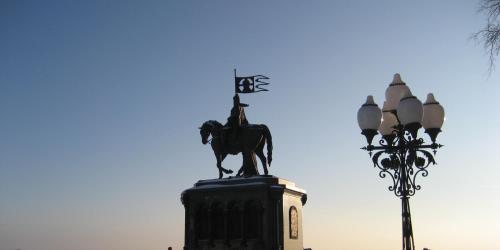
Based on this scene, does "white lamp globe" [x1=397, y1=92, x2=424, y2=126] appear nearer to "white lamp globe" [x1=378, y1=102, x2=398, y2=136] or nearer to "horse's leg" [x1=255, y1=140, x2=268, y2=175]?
"white lamp globe" [x1=378, y1=102, x2=398, y2=136]

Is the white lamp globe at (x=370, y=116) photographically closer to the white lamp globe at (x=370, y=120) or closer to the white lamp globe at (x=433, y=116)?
the white lamp globe at (x=370, y=120)

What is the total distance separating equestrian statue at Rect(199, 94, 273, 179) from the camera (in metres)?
17.7

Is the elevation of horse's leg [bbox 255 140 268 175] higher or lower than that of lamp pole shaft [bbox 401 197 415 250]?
higher

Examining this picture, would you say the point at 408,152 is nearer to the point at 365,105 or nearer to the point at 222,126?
the point at 365,105

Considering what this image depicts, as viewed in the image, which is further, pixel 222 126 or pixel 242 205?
pixel 222 126

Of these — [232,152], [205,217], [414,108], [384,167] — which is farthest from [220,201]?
[414,108]

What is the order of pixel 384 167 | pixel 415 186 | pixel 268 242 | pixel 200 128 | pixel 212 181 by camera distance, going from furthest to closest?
1. pixel 200 128
2. pixel 212 181
3. pixel 268 242
4. pixel 384 167
5. pixel 415 186

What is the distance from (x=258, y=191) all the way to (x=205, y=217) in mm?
1784

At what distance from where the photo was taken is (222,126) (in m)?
18.1

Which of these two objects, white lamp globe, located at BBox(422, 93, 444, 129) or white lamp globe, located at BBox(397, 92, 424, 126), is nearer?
white lamp globe, located at BBox(397, 92, 424, 126)

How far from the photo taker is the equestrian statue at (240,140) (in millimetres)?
17656

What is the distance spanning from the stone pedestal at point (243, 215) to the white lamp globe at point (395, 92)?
13.1 ft

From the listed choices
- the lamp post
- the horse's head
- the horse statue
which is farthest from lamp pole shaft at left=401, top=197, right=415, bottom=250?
the horse's head

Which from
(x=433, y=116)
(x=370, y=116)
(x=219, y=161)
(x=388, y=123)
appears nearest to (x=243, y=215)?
(x=219, y=161)
